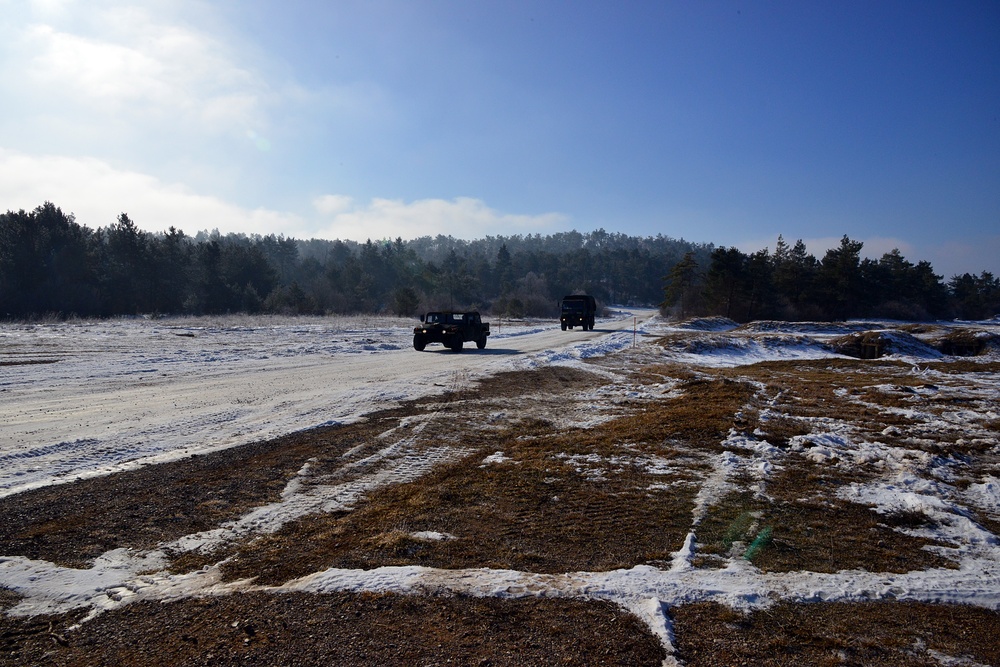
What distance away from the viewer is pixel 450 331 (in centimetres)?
2362

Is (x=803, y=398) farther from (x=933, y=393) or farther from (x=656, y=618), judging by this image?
(x=656, y=618)

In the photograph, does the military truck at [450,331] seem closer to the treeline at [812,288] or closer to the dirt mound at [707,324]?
the dirt mound at [707,324]

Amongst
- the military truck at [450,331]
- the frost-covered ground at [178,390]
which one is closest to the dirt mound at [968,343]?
the frost-covered ground at [178,390]

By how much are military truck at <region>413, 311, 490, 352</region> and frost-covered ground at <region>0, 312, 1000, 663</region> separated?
3.88 metres

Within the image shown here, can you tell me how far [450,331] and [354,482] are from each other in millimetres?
17383

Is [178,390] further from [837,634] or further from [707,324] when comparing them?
[707,324]

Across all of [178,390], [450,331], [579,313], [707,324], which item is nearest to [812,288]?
[707,324]

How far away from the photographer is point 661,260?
15212cm

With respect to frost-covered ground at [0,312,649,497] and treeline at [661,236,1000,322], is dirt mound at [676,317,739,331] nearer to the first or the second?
treeline at [661,236,1000,322]

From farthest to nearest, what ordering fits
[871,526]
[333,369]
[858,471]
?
[333,369] → [858,471] → [871,526]

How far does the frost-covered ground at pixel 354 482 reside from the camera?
385 cm

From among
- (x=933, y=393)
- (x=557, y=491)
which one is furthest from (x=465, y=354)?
(x=557, y=491)

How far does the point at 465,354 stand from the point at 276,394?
1127 centimetres

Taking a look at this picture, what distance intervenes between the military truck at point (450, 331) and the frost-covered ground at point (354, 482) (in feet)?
12.7
